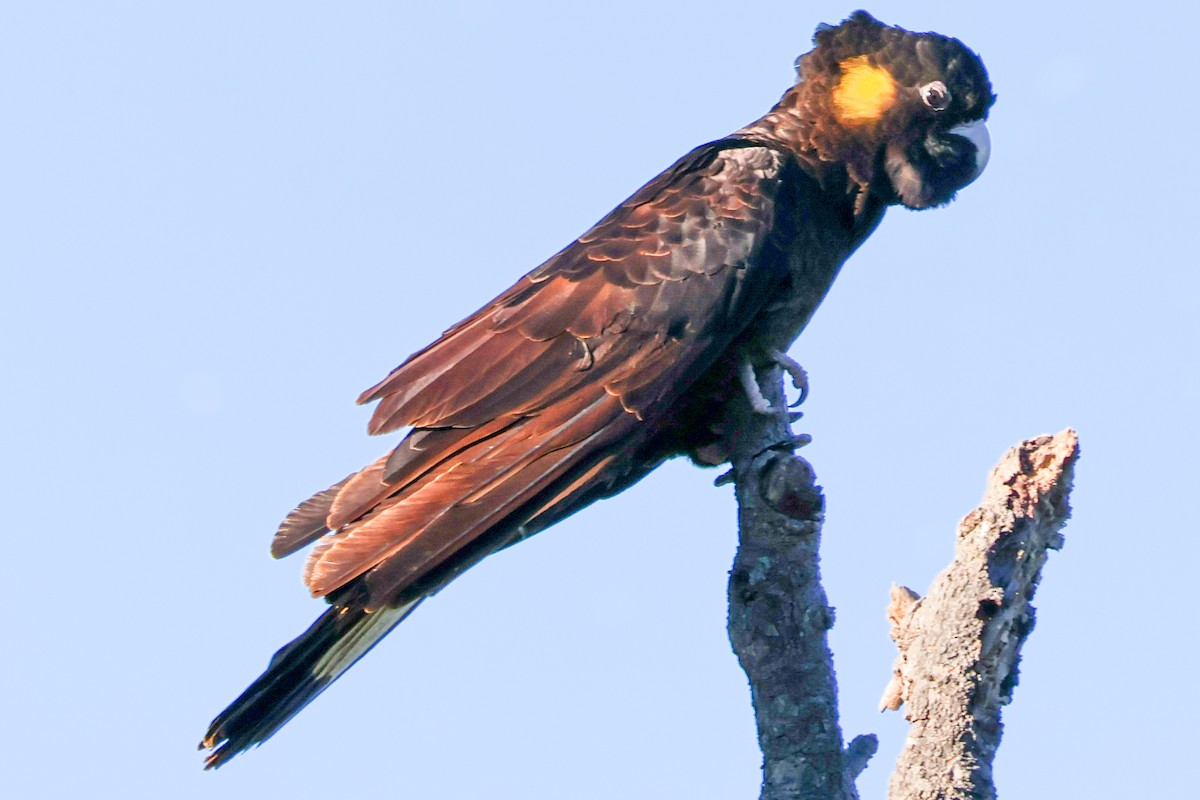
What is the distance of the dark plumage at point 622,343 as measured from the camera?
392 cm

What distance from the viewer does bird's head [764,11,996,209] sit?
498 cm

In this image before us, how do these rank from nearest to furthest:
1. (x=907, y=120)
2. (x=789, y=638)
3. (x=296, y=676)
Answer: (x=789, y=638), (x=296, y=676), (x=907, y=120)

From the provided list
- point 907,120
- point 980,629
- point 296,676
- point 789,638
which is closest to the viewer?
point 980,629

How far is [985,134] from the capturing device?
5086 mm

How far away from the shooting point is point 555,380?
4.23 m

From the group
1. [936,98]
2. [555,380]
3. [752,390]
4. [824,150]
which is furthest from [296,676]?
[936,98]

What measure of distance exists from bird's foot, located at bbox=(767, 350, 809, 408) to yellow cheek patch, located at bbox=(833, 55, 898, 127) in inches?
41.8

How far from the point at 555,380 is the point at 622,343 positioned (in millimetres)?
258

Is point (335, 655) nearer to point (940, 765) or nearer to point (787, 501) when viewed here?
point (787, 501)

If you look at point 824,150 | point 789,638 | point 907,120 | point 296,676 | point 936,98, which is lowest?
point 296,676

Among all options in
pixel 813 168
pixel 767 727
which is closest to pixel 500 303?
pixel 813 168

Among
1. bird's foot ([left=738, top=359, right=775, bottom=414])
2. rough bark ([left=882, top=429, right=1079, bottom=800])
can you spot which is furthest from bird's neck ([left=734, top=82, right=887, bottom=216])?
rough bark ([left=882, top=429, right=1079, bottom=800])

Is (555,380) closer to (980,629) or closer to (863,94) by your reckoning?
(980,629)

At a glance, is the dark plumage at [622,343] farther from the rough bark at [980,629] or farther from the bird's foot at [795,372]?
the rough bark at [980,629]
